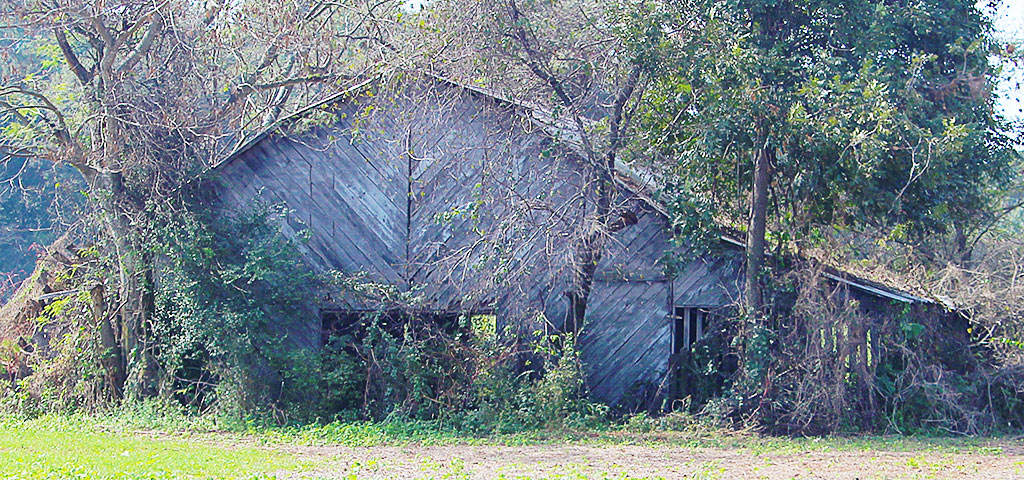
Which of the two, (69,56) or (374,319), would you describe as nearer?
(374,319)

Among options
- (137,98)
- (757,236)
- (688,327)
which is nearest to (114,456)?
(137,98)

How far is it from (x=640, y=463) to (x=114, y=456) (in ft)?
19.2

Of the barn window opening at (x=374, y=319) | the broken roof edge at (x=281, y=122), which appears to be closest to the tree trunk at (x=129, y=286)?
the broken roof edge at (x=281, y=122)

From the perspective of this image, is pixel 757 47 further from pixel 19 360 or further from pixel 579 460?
pixel 19 360

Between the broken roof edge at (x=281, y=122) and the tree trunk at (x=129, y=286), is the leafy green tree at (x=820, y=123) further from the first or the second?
the tree trunk at (x=129, y=286)

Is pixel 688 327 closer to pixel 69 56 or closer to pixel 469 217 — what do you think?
pixel 469 217

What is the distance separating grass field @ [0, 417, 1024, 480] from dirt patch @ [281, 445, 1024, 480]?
0.04 ft

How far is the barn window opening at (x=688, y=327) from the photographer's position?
1384 centimetres

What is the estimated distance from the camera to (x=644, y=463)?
10.0 meters

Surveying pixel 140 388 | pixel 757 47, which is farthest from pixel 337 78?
pixel 757 47

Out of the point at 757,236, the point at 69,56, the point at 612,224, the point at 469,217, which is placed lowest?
the point at 757,236

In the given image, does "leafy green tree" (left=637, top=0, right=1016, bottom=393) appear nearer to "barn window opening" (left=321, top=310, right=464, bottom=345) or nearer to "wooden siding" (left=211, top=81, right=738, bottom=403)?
"wooden siding" (left=211, top=81, right=738, bottom=403)

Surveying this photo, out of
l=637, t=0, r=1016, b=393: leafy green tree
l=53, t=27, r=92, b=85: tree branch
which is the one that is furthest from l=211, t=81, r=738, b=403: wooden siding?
l=53, t=27, r=92, b=85: tree branch

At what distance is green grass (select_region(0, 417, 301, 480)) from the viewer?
8.71 metres
